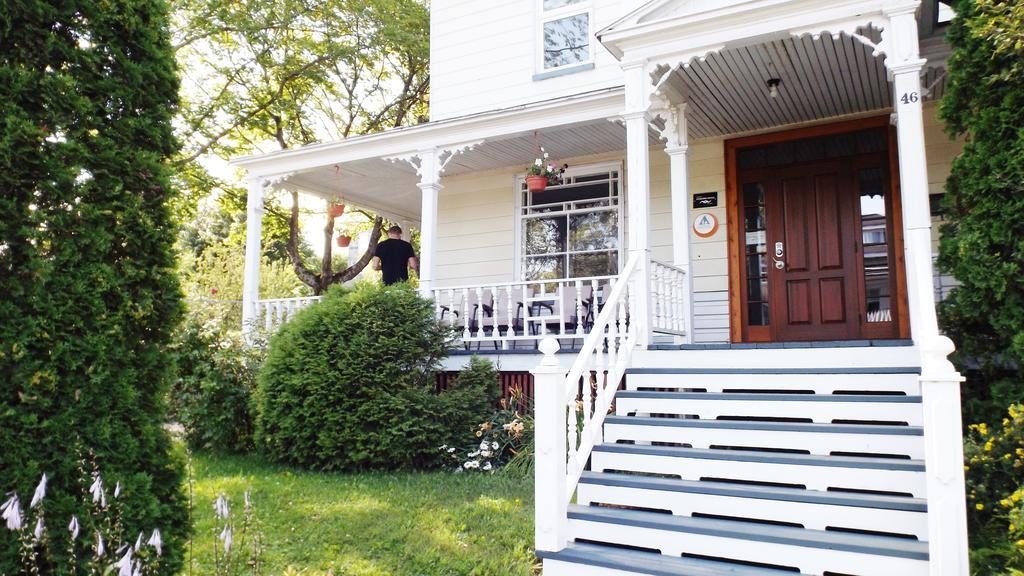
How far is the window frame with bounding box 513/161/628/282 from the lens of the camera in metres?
8.73

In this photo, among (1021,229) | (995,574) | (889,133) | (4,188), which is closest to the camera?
(4,188)

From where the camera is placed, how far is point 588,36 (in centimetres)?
933

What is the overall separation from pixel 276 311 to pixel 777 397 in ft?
22.7

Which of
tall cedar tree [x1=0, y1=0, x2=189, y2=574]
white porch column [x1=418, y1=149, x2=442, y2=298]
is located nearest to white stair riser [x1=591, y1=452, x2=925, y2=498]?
tall cedar tree [x1=0, y1=0, x2=189, y2=574]

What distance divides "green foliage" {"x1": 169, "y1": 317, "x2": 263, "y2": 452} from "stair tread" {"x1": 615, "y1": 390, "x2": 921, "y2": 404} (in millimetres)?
Answer: 4530

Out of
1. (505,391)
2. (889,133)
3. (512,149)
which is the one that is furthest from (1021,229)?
(512,149)

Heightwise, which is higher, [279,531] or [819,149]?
[819,149]

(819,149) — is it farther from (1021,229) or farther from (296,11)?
(296,11)

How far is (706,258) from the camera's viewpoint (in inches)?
312

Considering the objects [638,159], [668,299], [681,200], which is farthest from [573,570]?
Result: [681,200]

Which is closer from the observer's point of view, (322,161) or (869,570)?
(869,570)

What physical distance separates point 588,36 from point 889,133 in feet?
13.6

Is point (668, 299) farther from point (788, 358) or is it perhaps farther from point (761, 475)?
point (761, 475)

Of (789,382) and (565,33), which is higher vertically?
(565,33)
